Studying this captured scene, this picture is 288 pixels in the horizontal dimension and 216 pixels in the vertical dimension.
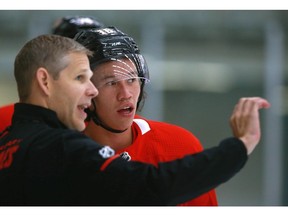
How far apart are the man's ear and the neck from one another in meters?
0.77

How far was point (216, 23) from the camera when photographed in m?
10.4

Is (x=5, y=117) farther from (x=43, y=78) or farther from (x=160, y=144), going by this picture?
(x=43, y=78)

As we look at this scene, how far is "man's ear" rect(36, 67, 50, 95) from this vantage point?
276cm

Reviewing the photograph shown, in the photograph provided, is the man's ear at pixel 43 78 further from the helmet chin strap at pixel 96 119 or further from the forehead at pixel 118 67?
the helmet chin strap at pixel 96 119

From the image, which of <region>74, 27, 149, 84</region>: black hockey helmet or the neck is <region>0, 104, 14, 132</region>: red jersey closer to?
the neck

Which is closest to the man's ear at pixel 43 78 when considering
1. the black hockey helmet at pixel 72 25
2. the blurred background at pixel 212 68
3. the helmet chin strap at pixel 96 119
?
the helmet chin strap at pixel 96 119

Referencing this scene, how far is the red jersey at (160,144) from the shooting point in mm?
3379

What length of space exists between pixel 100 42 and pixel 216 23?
7145 mm

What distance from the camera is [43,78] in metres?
2.76

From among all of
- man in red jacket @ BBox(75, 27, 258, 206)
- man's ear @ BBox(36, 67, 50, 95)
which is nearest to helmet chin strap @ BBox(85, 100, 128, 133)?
man in red jacket @ BBox(75, 27, 258, 206)

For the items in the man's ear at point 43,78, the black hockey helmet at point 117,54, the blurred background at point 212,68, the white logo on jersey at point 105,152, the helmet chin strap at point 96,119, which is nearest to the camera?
the white logo on jersey at point 105,152

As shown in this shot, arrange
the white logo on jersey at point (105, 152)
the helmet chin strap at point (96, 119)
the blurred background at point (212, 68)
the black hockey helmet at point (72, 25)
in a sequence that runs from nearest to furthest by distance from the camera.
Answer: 1. the white logo on jersey at point (105, 152)
2. the helmet chin strap at point (96, 119)
3. the black hockey helmet at point (72, 25)
4. the blurred background at point (212, 68)

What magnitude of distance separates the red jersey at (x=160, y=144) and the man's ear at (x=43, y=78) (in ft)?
2.36
